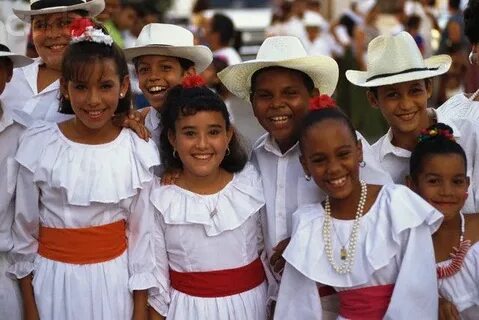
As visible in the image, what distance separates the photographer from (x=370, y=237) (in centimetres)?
368

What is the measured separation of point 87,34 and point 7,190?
0.80m

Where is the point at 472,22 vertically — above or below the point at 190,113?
above

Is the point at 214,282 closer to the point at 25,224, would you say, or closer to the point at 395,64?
the point at 25,224

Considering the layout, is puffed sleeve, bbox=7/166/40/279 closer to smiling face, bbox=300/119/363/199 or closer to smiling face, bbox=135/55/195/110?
smiling face, bbox=135/55/195/110

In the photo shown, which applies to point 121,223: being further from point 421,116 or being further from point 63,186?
point 421,116

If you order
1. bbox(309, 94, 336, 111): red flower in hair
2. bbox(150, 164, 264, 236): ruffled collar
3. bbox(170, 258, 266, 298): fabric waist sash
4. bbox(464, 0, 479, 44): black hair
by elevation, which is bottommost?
bbox(170, 258, 266, 298): fabric waist sash

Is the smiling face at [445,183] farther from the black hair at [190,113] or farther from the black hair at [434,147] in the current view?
the black hair at [190,113]

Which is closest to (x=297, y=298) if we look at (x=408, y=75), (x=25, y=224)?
(x=408, y=75)

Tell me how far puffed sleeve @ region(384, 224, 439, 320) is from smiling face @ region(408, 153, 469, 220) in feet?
0.94

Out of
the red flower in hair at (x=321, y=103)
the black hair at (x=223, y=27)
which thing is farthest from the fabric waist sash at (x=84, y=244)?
the black hair at (x=223, y=27)

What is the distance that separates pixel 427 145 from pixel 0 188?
193 centimetres

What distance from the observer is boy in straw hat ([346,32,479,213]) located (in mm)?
4184

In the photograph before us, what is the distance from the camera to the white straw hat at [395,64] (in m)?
4.19

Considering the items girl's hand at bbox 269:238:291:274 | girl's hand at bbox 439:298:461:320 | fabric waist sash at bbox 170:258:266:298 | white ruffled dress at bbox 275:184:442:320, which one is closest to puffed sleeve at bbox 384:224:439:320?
white ruffled dress at bbox 275:184:442:320
